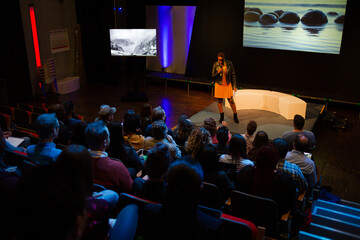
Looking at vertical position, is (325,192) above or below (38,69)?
below

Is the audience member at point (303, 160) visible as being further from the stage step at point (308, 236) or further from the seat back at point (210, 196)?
the seat back at point (210, 196)

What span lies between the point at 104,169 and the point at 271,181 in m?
1.39

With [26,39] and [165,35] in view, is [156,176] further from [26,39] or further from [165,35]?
[165,35]

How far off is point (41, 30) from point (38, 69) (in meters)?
1.09

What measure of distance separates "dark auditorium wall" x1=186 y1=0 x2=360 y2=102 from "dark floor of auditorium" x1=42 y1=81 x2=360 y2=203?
0.58 meters

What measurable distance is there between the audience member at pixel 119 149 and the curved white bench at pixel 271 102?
4.50 meters

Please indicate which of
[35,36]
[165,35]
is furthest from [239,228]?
[165,35]

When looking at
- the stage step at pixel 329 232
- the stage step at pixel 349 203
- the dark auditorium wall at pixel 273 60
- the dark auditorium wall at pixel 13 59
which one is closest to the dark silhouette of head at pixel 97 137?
the stage step at pixel 329 232

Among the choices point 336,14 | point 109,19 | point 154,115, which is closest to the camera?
point 154,115

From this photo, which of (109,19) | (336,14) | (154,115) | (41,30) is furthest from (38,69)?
(336,14)

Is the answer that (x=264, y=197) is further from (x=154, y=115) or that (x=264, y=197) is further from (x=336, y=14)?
(x=336, y=14)

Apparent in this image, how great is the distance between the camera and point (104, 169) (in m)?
2.77

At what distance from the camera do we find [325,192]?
14.1 feet

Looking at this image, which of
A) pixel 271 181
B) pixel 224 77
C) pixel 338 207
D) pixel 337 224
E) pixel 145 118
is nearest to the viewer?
pixel 271 181
